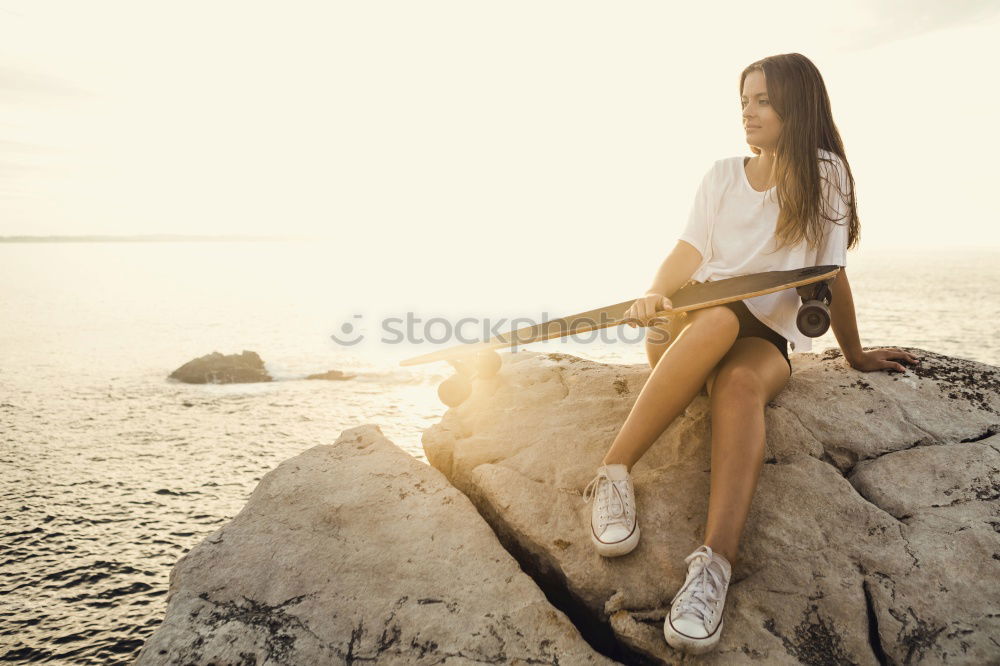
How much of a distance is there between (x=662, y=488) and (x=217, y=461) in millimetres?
7300

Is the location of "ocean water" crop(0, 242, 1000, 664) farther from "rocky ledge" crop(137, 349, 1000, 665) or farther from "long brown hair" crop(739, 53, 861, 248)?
"long brown hair" crop(739, 53, 861, 248)

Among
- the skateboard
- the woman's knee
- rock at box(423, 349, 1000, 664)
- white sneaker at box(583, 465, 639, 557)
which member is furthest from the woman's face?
white sneaker at box(583, 465, 639, 557)

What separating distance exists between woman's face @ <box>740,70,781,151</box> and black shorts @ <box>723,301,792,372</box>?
1.06 m

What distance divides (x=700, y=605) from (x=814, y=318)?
1.78 metres

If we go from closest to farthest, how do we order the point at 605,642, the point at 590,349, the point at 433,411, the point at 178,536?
the point at 605,642, the point at 178,536, the point at 433,411, the point at 590,349

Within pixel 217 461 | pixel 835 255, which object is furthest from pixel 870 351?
pixel 217 461

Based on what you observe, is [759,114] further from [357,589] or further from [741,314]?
[357,589]

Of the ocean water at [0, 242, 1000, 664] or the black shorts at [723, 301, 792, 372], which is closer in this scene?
the black shorts at [723, 301, 792, 372]

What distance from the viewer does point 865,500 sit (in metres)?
3.40

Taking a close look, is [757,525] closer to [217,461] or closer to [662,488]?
[662,488]

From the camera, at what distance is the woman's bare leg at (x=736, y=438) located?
2.95 m

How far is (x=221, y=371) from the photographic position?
14.0m

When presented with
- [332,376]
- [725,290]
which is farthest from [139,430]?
[725,290]

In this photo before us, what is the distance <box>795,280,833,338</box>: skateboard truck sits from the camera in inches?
136
